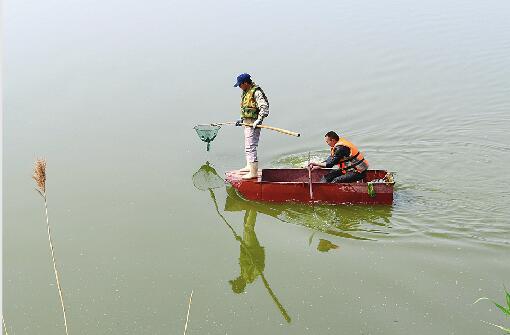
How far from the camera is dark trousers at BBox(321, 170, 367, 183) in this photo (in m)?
9.59

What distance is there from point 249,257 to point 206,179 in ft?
9.54

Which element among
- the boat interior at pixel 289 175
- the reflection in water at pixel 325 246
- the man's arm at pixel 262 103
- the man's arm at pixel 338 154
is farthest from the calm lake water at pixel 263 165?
the man's arm at pixel 262 103

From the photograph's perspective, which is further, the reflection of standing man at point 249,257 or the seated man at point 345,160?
the seated man at point 345,160

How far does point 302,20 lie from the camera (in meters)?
21.7

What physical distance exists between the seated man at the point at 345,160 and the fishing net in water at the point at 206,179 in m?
2.07

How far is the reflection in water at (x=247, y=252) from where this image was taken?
7.83m

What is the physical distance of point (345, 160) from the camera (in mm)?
9492

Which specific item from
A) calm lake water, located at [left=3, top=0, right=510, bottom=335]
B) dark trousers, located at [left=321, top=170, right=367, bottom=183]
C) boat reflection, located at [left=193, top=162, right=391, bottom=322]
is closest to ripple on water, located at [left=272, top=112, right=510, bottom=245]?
calm lake water, located at [left=3, top=0, right=510, bottom=335]

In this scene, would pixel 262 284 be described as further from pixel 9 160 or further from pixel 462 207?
pixel 9 160

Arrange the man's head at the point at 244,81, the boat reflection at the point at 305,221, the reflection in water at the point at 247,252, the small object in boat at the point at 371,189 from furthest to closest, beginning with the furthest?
the man's head at the point at 244,81 < the small object in boat at the point at 371,189 < the boat reflection at the point at 305,221 < the reflection in water at the point at 247,252

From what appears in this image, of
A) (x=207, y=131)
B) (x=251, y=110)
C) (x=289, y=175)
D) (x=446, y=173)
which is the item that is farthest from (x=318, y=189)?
(x=207, y=131)

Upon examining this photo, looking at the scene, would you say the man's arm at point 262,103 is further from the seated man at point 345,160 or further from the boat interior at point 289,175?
the seated man at point 345,160

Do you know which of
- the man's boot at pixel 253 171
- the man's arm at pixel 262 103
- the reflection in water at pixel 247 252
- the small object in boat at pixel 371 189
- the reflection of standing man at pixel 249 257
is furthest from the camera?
the man's boot at pixel 253 171

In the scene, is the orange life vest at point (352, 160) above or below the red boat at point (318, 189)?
above
